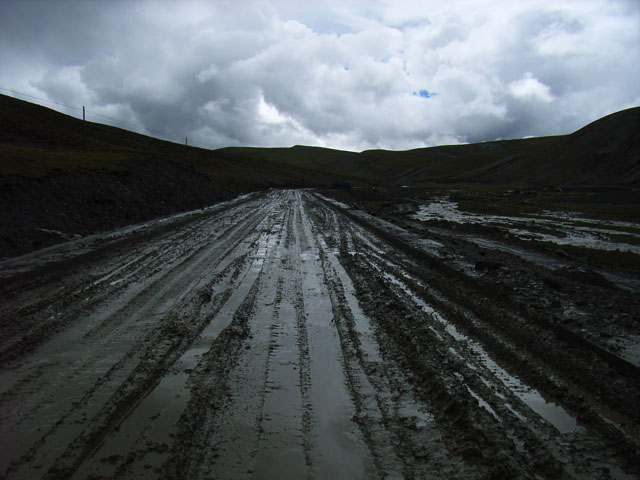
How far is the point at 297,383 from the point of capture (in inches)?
165

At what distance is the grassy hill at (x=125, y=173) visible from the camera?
46.8 ft

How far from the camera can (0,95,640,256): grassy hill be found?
562 inches

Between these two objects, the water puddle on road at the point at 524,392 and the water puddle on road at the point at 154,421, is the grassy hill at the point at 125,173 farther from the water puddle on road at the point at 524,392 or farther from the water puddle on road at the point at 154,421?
the water puddle on road at the point at 524,392

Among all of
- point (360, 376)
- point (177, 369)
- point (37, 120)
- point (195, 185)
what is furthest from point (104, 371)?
point (37, 120)

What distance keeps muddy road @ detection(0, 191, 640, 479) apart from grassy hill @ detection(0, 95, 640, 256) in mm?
6717

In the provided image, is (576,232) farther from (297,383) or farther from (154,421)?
(154,421)

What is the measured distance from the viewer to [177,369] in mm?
4398

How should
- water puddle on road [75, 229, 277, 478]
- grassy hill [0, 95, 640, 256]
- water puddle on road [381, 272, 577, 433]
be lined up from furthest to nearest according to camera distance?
grassy hill [0, 95, 640, 256] < water puddle on road [381, 272, 577, 433] < water puddle on road [75, 229, 277, 478]

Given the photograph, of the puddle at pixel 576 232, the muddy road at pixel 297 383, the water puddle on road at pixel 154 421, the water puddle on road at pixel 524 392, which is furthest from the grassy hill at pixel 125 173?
the puddle at pixel 576 232

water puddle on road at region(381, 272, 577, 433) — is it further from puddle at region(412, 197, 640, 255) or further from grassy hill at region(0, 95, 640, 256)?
grassy hill at region(0, 95, 640, 256)

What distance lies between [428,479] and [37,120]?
7483 cm

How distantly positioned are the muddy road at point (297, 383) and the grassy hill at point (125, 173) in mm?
6717

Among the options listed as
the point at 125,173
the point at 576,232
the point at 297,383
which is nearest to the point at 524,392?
the point at 297,383

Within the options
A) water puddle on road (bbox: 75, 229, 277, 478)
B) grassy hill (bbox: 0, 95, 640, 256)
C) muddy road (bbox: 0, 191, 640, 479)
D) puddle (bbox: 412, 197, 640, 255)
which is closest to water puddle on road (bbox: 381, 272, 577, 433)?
muddy road (bbox: 0, 191, 640, 479)
